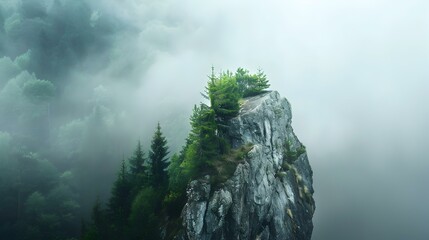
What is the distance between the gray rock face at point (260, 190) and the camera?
148 ft

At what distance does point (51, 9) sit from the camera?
405 feet

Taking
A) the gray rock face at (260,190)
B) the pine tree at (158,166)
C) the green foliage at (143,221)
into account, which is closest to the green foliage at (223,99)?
the gray rock face at (260,190)

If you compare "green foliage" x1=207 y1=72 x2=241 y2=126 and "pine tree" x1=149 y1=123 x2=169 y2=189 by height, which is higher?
"green foliage" x1=207 y1=72 x2=241 y2=126

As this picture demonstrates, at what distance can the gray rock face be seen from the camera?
4506cm

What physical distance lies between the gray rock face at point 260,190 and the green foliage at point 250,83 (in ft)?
8.76

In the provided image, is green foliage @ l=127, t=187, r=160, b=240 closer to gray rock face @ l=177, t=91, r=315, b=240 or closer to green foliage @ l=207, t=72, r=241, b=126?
gray rock face @ l=177, t=91, r=315, b=240

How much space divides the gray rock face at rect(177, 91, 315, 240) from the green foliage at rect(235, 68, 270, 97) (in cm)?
267

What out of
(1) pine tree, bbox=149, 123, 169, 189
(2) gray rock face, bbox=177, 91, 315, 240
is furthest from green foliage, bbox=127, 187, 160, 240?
(1) pine tree, bbox=149, 123, 169, 189

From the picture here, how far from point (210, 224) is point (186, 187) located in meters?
5.69

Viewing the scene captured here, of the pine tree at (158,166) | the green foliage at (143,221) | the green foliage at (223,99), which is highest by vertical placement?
the green foliage at (223,99)

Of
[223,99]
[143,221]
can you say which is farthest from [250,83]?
[143,221]

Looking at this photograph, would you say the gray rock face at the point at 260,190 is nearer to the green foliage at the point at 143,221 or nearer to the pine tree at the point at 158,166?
the green foliage at the point at 143,221

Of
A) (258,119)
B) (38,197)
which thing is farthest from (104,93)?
(258,119)

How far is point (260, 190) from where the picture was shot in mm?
51469
